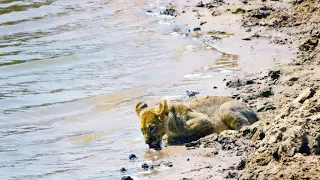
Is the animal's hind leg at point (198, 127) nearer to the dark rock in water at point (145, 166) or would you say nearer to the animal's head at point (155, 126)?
the animal's head at point (155, 126)

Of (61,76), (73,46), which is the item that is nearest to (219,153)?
(61,76)

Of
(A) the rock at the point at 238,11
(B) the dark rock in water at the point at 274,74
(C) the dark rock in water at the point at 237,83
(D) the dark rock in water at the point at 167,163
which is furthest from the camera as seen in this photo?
(A) the rock at the point at 238,11

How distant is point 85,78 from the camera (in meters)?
12.9

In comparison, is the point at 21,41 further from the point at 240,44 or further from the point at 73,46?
the point at 240,44

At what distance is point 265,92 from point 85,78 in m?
4.16

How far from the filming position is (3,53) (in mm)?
14844

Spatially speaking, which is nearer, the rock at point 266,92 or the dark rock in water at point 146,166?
the dark rock in water at point 146,166

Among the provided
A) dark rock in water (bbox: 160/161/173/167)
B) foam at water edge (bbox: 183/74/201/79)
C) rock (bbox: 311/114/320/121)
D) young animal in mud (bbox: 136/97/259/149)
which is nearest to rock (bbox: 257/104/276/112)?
young animal in mud (bbox: 136/97/259/149)

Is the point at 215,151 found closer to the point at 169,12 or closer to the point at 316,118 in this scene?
the point at 316,118

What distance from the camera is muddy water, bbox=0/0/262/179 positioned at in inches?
352

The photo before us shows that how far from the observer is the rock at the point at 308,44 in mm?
11977

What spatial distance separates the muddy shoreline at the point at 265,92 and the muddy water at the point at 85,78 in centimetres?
48

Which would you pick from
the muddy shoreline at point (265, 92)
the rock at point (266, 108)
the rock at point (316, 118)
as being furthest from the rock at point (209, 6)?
the rock at point (316, 118)

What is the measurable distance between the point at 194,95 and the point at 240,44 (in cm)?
335
